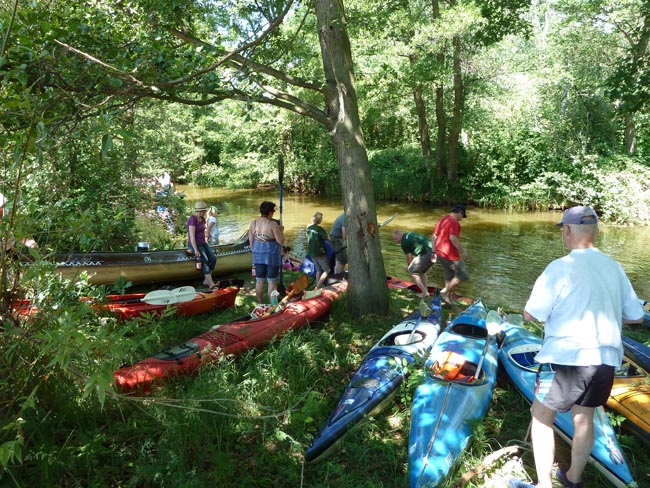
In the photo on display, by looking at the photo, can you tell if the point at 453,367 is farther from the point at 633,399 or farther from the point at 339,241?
the point at 339,241

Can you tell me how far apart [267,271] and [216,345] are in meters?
2.13

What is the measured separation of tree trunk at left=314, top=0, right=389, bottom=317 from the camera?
18.5 ft

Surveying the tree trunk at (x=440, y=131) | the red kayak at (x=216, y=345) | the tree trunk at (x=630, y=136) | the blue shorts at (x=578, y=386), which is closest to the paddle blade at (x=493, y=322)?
the red kayak at (x=216, y=345)

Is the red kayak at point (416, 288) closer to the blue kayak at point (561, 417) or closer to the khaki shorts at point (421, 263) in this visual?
the khaki shorts at point (421, 263)

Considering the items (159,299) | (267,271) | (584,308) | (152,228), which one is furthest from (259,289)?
(152,228)

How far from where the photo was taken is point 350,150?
18.7ft

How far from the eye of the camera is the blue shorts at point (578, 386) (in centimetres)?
259

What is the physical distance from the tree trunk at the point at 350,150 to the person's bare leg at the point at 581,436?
11.0 ft

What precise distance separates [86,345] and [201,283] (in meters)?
6.94

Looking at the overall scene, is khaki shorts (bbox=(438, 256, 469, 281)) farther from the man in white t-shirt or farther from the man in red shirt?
the man in white t-shirt

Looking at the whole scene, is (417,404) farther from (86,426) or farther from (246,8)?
(246,8)

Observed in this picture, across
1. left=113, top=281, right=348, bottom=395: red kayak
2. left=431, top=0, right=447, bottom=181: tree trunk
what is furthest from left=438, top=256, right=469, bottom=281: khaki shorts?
left=431, top=0, right=447, bottom=181: tree trunk

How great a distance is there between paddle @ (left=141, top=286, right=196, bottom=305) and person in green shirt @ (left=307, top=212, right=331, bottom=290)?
81.2 inches

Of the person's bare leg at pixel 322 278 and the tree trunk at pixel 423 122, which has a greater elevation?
the tree trunk at pixel 423 122
